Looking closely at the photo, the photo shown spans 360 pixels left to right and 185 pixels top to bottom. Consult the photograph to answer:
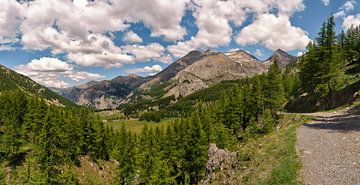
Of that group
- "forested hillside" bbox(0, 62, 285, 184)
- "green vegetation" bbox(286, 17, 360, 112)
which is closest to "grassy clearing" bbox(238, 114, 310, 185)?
"forested hillside" bbox(0, 62, 285, 184)

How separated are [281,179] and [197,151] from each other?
34.6m

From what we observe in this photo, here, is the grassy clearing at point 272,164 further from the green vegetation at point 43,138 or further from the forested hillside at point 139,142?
the green vegetation at point 43,138

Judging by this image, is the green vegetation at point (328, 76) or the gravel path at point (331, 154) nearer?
the gravel path at point (331, 154)

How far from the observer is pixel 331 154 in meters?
21.5

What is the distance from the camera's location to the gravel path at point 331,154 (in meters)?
17.0

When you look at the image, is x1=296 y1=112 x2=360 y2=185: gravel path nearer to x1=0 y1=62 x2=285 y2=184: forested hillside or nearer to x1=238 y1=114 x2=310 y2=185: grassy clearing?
x1=238 y1=114 x2=310 y2=185: grassy clearing

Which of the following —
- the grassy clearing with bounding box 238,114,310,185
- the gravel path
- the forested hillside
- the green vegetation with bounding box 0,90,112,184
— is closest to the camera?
the gravel path

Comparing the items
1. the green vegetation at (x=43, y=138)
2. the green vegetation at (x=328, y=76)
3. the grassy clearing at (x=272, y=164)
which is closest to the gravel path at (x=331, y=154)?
the grassy clearing at (x=272, y=164)

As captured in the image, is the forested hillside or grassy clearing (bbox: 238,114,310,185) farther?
the forested hillside

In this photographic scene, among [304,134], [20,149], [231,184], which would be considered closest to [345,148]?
[304,134]

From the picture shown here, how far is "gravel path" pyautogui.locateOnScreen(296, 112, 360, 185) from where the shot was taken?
55.6 feet

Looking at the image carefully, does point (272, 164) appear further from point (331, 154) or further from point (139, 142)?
point (139, 142)

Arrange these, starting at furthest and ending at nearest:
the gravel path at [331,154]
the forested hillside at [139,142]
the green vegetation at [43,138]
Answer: the green vegetation at [43,138]
the forested hillside at [139,142]
the gravel path at [331,154]

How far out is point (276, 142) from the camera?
3014 centimetres
